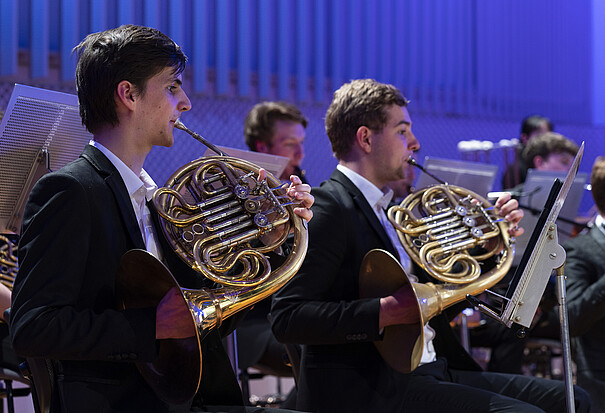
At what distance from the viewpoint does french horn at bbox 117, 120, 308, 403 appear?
Answer: 1.54m

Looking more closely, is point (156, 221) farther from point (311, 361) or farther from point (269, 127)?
point (269, 127)

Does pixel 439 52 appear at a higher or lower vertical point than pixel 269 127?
higher

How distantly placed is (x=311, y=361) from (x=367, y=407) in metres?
0.21

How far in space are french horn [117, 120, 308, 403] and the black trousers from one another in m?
0.64

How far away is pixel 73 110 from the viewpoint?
2.10 meters

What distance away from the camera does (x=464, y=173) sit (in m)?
3.42

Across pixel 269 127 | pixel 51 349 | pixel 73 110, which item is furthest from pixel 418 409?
pixel 269 127

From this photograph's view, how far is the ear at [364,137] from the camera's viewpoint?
2.55 m

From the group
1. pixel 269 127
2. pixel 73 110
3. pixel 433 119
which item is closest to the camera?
pixel 73 110

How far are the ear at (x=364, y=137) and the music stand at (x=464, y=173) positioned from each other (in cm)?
81

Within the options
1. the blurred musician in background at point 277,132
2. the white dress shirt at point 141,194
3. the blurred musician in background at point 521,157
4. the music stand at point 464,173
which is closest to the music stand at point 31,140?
the white dress shirt at point 141,194

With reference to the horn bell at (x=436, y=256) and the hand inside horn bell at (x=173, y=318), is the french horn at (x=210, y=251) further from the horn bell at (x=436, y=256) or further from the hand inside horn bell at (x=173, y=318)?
the horn bell at (x=436, y=256)

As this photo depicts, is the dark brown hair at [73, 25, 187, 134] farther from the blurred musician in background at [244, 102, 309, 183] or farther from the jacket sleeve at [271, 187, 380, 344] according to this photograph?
the blurred musician in background at [244, 102, 309, 183]

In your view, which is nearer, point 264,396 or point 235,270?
point 235,270
